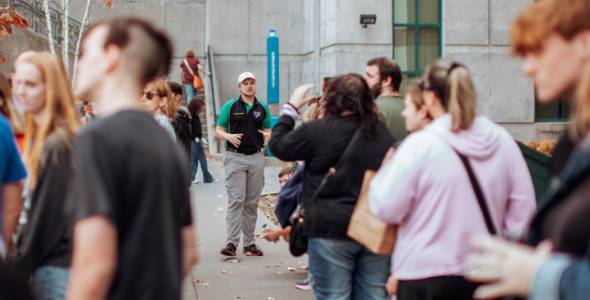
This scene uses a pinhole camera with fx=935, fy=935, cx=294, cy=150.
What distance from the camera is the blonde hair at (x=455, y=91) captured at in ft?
14.2

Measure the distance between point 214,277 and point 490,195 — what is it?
5629 millimetres

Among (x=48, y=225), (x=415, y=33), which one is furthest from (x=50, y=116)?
(x=415, y=33)

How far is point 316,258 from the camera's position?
5707 mm

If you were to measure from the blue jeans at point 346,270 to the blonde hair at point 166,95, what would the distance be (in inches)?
97.7

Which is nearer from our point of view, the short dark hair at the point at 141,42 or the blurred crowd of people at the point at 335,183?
the blurred crowd of people at the point at 335,183

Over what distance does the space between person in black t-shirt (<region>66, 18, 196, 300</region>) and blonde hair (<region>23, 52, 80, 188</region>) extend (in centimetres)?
89

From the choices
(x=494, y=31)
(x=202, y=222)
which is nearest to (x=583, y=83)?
(x=202, y=222)

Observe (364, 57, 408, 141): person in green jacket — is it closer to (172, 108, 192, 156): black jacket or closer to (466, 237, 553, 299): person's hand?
(172, 108, 192, 156): black jacket

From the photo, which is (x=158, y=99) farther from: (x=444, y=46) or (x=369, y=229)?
(x=444, y=46)

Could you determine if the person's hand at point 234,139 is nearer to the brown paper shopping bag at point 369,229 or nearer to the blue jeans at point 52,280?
the brown paper shopping bag at point 369,229

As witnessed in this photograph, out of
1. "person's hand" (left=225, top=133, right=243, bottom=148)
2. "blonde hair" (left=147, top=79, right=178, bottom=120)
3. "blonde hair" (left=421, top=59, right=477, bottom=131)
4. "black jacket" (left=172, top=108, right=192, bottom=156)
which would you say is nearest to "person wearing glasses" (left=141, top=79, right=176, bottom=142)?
"blonde hair" (left=147, top=79, right=178, bottom=120)

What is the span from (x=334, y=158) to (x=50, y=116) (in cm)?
209

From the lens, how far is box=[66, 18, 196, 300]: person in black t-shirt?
2.91 metres

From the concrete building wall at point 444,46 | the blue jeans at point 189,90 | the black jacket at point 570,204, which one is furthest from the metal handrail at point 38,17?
the black jacket at point 570,204
